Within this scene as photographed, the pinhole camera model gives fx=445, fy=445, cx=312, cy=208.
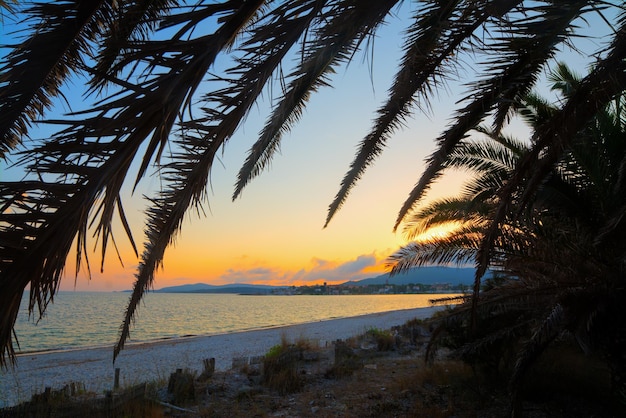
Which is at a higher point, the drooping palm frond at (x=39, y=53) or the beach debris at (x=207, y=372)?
the drooping palm frond at (x=39, y=53)

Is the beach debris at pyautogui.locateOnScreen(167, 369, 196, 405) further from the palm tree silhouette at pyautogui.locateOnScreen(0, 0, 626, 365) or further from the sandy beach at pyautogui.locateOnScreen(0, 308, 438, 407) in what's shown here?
the palm tree silhouette at pyautogui.locateOnScreen(0, 0, 626, 365)

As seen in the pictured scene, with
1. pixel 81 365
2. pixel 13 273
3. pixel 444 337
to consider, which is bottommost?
pixel 81 365

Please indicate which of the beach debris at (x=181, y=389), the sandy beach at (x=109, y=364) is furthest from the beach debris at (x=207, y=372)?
the sandy beach at (x=109, y=364)

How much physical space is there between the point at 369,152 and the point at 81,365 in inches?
681

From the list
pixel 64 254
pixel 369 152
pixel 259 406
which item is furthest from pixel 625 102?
pixel 259 406

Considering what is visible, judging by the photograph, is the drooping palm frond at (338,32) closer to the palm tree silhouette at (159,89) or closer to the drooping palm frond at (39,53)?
the palm tree silhouette at (159,89)

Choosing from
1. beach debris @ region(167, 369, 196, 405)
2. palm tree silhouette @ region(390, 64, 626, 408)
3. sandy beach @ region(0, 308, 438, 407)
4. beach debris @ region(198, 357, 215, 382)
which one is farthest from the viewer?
sandy beach @ region(0, 308, 438, 407)

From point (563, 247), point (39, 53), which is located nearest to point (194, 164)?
point (39, 53)

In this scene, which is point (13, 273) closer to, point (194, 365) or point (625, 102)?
point (625, 102)

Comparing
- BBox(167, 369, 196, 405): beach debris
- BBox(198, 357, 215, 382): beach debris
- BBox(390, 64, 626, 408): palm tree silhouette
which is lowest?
BBox(198, 357, 215, 382): beach debris

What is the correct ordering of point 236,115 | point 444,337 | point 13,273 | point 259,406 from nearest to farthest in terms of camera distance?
point 13,273
point 236,115
point 259,406
point 444,337

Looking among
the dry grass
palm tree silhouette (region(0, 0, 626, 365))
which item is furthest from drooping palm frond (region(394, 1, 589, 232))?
the dry grass

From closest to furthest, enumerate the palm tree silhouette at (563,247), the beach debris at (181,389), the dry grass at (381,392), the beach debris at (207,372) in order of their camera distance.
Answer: the palm tree silhouette at (563,247) < the dry grass at (381,392) < the beach debris at (181,389) < the beach debris at (207,372)

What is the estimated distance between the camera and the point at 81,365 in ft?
56.9
